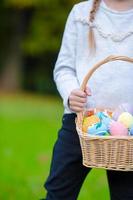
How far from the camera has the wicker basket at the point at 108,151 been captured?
2.99 m

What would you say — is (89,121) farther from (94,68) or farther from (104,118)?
(94,68)

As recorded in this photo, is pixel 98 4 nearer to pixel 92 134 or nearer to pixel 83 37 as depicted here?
pixel 83 37

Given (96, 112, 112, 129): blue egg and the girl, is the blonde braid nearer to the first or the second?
the girl

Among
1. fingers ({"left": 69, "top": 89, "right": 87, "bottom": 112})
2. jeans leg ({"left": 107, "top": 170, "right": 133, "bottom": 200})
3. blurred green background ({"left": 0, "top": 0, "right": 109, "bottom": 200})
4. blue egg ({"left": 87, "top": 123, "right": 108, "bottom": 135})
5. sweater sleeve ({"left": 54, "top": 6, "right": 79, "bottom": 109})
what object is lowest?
blurred green background ({"left": 0, "top": 0, "right": 109, "bottom": 200})

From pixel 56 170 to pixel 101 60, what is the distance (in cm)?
58

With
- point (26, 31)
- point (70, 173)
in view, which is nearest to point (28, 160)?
point (70, 173)

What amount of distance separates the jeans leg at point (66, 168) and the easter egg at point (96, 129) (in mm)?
340

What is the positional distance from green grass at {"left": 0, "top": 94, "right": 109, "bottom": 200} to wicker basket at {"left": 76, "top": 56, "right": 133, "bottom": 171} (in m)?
1.99

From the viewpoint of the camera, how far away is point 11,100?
19.2 metres

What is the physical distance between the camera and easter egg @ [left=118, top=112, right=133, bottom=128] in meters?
3.10

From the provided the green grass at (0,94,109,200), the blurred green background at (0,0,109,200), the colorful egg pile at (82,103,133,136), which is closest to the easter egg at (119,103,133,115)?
the colorful egg pile at (82,103,133,136)

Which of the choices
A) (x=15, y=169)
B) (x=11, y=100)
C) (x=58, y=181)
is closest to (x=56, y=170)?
(x=58, y=181)

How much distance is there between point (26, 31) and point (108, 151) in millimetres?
20498

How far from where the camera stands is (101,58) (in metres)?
3.41
